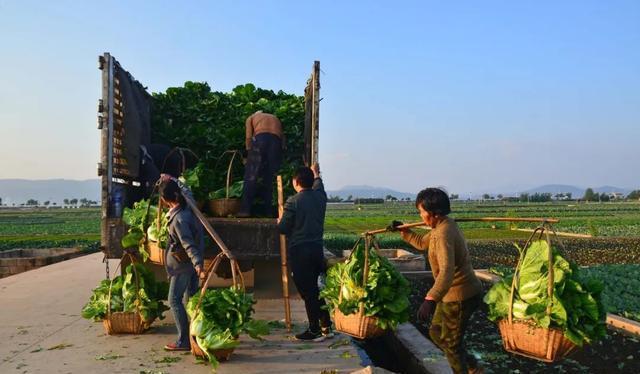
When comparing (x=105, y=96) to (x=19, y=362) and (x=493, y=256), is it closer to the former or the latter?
(x=19, y=362)

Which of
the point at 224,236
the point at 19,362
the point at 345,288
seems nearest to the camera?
the point at 345,288

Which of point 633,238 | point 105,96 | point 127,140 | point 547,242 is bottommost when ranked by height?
point 633,238

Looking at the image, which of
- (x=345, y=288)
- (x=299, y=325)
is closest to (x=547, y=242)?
(x=345, y=288)

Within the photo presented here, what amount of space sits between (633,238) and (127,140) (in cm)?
2750

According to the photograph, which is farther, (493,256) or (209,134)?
(493,256)

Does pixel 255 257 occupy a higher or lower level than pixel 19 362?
higher

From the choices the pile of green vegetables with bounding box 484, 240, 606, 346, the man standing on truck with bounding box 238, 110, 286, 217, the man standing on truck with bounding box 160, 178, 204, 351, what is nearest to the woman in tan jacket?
the pile of green vegetables with bounding box 484, 240, 606, 346

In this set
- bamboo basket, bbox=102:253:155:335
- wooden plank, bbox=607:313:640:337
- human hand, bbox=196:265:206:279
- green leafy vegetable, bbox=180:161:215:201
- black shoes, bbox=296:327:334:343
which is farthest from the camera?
green leafy vegetable, bbox=180:161:215:201

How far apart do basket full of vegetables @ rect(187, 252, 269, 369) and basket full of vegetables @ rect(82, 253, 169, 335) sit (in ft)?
3.87

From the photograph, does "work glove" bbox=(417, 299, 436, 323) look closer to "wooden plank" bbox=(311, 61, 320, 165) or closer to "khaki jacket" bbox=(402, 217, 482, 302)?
"khaki jacket" bbox=(402, 217, 482, 302)

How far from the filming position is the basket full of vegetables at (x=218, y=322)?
210 inches

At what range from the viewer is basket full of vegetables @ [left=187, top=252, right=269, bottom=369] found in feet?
17.5

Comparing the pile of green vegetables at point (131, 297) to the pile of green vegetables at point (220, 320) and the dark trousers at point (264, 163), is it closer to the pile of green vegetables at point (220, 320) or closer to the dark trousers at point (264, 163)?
the pile of green vegetables at point (220, 320)

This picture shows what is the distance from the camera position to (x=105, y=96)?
711 centimetres
